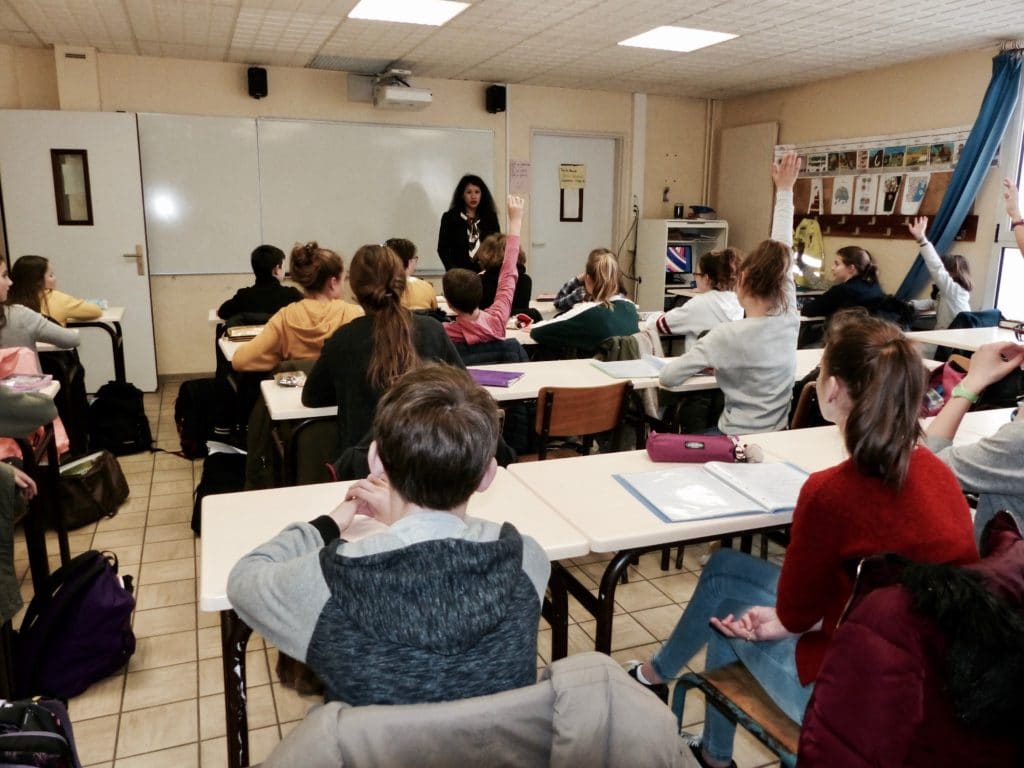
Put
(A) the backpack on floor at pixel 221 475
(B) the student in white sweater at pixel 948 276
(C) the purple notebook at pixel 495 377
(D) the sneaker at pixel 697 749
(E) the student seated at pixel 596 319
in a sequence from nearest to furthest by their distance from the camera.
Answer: (D) the sneaker at pixel 697 749 < (C) the purple notebook at pixel 495 377 < (A) the backpack on floor at pixel 221 475 < (E) the student seated at pixel 596 319 < (B) the student in white sweater at pixel 948 276

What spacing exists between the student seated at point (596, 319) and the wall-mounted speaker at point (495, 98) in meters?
3.56

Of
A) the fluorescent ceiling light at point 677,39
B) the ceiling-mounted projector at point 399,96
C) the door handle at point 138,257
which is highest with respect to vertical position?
the fluorescent ceiling light at point 677,39

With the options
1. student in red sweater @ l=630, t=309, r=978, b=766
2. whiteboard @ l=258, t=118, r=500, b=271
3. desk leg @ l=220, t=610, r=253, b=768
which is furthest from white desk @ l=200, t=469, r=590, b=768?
whiteboard @ l=258, t=118, r=500, b=271

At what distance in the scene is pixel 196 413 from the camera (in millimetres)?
4086

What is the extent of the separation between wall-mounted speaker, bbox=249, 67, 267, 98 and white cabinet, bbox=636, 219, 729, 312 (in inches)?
141

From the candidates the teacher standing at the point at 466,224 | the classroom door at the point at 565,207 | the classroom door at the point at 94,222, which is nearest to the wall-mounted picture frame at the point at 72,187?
the classroom door at the point at 94,222

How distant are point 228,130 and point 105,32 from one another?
3.67 feet

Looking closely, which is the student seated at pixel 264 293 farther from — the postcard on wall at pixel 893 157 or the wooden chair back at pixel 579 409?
the postcard on wall at pixel 893 157

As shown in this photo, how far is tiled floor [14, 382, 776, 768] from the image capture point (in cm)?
204

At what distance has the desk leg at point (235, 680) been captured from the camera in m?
1.44

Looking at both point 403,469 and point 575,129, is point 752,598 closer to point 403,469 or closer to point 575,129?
point 403,469

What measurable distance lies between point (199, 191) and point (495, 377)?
13.4ft

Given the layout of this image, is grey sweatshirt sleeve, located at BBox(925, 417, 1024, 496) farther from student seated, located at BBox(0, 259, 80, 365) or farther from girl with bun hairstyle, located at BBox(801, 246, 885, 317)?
girl with bun hairstyle, located at BBox(801, 246, 885, 317)

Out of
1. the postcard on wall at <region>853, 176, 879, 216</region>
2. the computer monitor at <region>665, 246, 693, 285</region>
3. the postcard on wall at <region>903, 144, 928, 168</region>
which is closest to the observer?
the postcard on wall at <region>903, 144, 928, 168</region>
